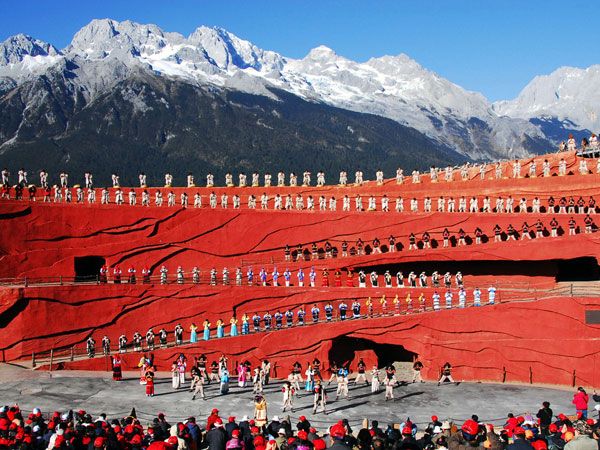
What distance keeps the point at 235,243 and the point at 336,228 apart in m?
4.88

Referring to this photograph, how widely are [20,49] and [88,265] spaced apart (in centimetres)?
12454

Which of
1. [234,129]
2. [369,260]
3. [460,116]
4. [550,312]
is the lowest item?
[550,312]

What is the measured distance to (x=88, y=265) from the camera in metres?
35.2

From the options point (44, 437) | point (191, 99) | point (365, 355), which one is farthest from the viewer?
point (191, 99)

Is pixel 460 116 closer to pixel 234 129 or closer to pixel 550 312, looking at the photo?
pixel 234 129

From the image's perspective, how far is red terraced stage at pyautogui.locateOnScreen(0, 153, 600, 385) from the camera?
2933cm

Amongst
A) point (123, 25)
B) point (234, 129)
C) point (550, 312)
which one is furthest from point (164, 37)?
point (550, 312)

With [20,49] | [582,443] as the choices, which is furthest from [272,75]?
[582,443]

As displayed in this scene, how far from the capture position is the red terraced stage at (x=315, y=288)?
96.2 feet

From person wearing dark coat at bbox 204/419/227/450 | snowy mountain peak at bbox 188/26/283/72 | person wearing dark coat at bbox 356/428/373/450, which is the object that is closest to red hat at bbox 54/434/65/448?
person wearing dark coat at bbox 204/419/227/450

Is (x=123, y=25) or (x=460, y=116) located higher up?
(x=123, y=25)

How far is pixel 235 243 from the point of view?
3572cm

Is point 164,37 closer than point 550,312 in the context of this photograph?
No

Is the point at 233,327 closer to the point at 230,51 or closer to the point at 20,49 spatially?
the point at 20,49
